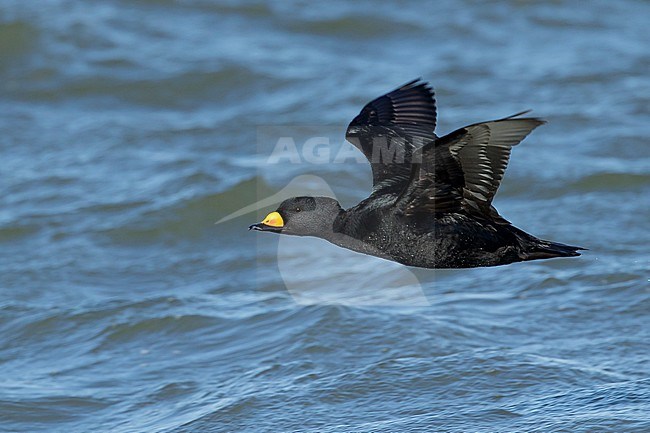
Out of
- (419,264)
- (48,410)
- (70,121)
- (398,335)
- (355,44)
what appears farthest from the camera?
(355,44)

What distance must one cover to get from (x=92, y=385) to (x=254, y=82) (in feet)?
18.2

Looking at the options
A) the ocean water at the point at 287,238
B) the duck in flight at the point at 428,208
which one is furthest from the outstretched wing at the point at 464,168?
the ocean water at the point at 287,238

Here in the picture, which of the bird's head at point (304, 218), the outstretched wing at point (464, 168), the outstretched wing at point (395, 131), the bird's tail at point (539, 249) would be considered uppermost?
the outstretched wing at point (395, 131)

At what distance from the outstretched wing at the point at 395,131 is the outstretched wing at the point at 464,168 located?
1.16 feet

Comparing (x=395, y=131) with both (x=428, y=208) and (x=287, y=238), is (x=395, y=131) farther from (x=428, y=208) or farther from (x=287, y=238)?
(x=287, y=238)

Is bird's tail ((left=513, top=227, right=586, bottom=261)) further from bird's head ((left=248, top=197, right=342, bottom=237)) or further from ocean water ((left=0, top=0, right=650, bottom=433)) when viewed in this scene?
ocean water ((left=0, top=0, right=650, bottom=433))

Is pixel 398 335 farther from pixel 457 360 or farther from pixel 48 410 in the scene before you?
pixel 48 410

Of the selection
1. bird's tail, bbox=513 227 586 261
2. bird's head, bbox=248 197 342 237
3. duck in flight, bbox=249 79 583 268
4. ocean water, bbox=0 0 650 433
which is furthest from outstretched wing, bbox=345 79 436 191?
ocean water, bbox=0 0 650 433

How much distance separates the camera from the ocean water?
6.66m

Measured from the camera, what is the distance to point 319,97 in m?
11.5

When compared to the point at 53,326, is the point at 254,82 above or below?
above

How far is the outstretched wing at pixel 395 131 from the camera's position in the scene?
18.7ft

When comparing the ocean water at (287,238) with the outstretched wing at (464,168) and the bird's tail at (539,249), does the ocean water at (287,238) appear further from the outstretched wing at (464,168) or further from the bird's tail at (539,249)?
the outstretched wing at (464,168)

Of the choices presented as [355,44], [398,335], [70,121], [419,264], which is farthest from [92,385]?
[355,44]
